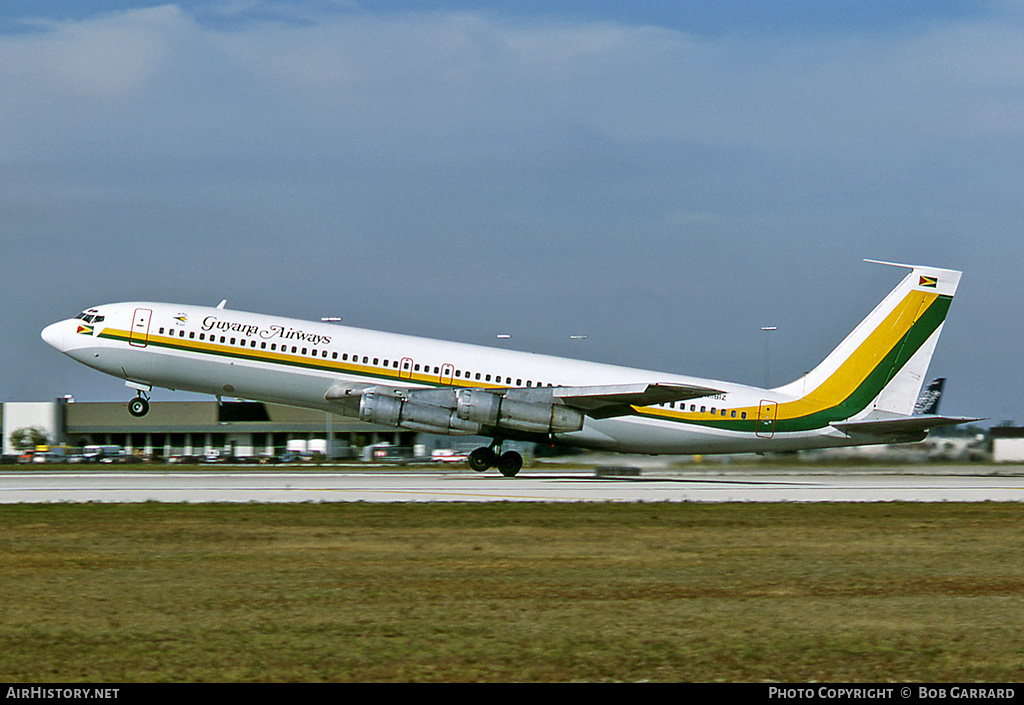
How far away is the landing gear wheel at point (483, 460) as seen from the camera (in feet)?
155

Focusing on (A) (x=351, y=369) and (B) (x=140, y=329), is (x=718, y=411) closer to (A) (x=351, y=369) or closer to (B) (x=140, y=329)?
(A) (x=351, y=369)

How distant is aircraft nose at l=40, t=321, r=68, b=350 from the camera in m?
Answer: 47.7

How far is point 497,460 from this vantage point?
1858 inches

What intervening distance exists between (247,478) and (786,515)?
81.3 feet

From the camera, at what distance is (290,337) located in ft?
148

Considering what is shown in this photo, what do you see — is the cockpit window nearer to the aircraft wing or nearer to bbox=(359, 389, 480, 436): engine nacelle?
the aircraft wing

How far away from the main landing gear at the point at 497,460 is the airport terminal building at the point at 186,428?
75817 millimetres

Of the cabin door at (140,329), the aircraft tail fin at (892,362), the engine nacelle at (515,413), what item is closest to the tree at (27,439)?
the cabin door at (140,329)

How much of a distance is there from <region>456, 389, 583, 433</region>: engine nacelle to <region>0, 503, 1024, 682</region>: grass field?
17.3 m

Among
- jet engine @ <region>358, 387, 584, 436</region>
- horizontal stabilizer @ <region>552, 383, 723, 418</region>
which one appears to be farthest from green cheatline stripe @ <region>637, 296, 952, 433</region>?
jet engine @ <region>358, 387, 584, 436</region>
